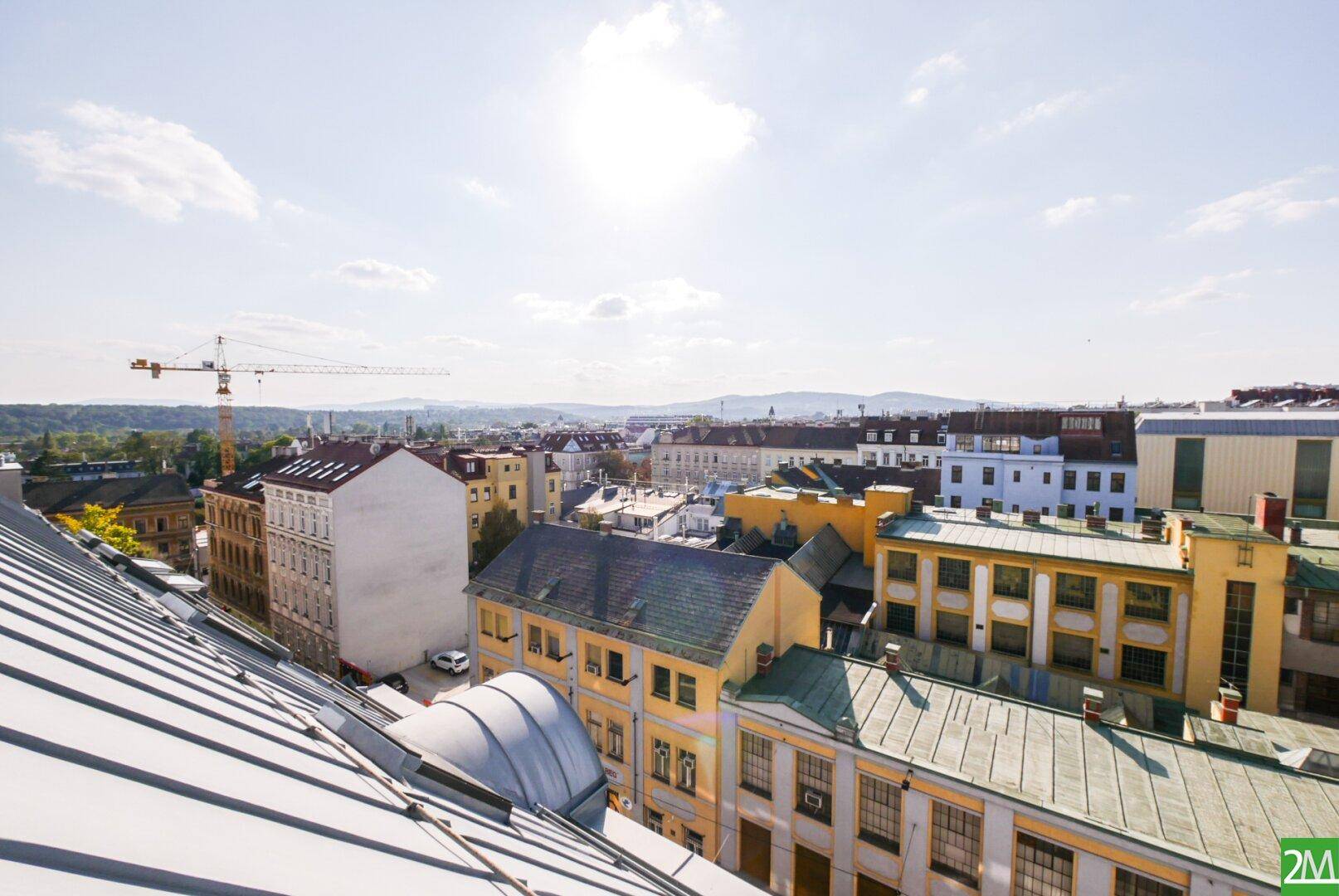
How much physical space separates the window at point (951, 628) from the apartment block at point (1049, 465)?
25632 mm

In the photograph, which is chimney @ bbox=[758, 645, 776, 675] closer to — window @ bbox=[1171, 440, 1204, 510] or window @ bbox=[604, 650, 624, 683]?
window @ bbox=[604, 650, 624, 683]

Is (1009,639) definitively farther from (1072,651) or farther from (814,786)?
(814,786)

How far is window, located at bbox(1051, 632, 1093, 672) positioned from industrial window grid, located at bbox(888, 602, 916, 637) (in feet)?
19.2

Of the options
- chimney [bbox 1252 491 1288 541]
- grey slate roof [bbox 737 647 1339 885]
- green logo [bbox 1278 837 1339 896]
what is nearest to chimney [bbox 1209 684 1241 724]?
A: grey slate roof [bbox 737 647 1339 885]

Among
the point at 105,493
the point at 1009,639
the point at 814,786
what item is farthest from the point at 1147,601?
the point at 105,493

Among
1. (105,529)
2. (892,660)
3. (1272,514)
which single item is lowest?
(892,660)

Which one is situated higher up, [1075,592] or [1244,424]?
[1244,424]

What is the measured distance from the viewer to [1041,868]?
14797 mm

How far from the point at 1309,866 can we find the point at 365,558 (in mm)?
42750

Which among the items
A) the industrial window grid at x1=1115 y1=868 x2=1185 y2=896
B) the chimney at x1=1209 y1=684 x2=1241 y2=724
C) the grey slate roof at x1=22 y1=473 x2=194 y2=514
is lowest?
the industrial window grid at x1=1115 y1=868 x2=1185 y2=896

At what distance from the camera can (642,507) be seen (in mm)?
57344

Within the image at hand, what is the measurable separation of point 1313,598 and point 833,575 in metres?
18.3

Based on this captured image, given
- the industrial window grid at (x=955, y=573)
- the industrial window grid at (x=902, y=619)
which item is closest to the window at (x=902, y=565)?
the industrial window grid at (x=955, y=573)

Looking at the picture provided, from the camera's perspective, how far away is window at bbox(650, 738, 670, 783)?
22.2 m
